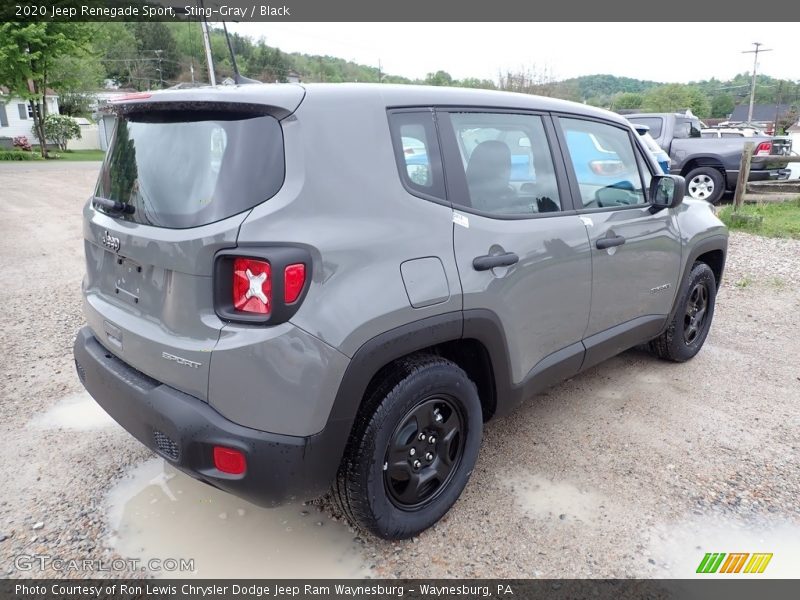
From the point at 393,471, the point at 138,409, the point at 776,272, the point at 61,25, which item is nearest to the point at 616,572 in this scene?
the point at 393,471

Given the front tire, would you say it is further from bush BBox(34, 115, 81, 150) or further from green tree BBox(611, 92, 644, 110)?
green tree BBox(611, 92, 644, 110)

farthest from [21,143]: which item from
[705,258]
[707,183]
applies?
[705,258]

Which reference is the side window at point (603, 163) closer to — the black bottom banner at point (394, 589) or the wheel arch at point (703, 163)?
the black bottom banner at point (394, 589)

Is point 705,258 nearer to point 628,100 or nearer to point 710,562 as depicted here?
point 710,562

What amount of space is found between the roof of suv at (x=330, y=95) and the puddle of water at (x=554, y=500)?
6.21 ft

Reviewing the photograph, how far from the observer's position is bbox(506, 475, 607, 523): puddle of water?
2760 millimetres

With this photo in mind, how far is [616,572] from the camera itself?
2410mm

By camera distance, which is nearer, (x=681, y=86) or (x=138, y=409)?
(x=138, y=409)

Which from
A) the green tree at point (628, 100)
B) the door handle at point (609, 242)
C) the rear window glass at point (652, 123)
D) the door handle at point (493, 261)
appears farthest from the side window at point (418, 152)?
the green tree at point (628, 100)

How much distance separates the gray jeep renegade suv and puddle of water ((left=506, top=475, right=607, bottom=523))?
14.6 inches

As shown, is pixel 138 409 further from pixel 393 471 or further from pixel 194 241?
pixel 393 471

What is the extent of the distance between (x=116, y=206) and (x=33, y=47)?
2896cm

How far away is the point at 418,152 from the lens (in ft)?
8.09

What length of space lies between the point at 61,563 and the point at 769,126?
7282cm
